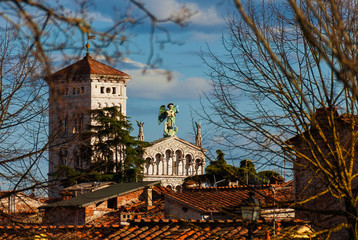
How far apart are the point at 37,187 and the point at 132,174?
165ft

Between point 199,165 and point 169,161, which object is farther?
point 199,165

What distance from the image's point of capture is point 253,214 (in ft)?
33.6

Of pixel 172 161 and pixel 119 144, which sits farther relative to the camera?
pixel 172 161

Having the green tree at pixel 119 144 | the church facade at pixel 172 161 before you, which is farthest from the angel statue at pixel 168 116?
the green tree at pixel 119 144

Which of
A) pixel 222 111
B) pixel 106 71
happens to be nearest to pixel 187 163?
pixel 106 71

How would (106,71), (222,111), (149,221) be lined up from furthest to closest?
(106,71), (149,221), (222,111)

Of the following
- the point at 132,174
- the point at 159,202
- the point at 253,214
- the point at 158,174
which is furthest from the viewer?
the point at 158,174

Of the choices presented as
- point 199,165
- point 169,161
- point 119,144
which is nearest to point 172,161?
point 169,161

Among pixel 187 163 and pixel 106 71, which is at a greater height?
pixel 106 71

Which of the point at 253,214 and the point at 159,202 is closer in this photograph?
the point at 253,214

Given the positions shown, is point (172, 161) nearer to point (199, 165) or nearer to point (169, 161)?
point (169, 161)

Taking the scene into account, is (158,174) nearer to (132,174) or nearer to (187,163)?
(187,163)

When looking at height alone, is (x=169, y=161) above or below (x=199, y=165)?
above

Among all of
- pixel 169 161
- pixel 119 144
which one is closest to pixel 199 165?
pixel 169 161
